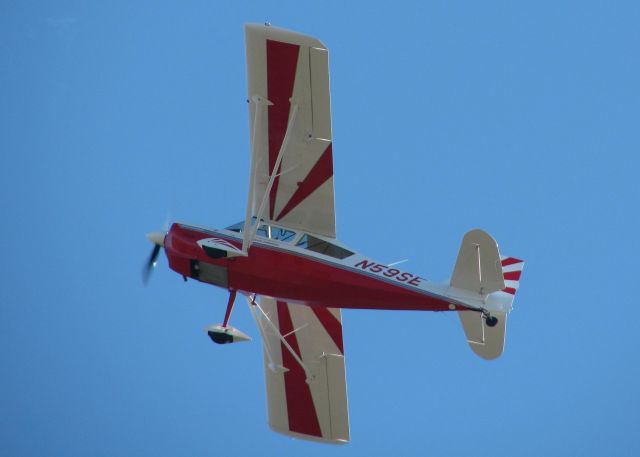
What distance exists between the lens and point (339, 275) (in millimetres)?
20484

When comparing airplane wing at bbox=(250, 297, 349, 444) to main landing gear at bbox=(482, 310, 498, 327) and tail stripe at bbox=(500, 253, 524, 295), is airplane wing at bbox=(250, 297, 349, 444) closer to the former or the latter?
tail stripe at bbox=(500, 253, 524, 295)

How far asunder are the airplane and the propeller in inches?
0.6

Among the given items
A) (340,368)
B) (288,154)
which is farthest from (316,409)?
(288,154)

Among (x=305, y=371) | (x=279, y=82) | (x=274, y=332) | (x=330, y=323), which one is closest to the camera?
(x=279, y=82)

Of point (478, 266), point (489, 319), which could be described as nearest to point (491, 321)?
point (489, 319)

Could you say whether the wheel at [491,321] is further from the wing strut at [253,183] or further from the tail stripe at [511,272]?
the wing strut at [253,183]

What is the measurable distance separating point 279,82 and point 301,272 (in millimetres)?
2841

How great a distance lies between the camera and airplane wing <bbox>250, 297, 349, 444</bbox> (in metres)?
22.9

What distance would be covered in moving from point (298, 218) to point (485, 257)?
11.2ft

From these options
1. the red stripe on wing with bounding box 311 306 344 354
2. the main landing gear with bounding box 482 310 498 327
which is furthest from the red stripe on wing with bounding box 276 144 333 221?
the main landing gear with bounding box 482 310 498 327

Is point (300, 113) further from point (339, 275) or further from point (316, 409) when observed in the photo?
point (316, 409)

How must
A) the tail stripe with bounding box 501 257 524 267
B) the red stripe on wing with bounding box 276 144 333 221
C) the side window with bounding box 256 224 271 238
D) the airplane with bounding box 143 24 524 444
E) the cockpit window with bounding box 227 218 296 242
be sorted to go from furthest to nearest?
the tail stripe with bounding box 501 257 524 267 < the side window with bounding box 256 224 271 238 < the cockpit window with bounding box 227 218 296 242 < the red stripe on wing with bounding box 276 144 333 221 < the airplane with bounding box 143 24 524 444

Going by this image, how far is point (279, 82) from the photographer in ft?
66.6

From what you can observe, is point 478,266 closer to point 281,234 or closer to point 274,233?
point 281,234
